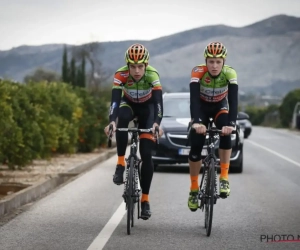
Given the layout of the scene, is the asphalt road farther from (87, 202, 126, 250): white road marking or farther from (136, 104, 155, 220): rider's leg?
(136, 104, 155, 220): rider's leg

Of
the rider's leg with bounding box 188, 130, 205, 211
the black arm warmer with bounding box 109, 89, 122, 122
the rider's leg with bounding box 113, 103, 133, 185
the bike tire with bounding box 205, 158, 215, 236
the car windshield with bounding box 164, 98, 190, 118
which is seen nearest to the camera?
the bike tire with bounding box 205, 158, 215, 236

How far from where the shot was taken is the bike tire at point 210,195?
9.84 meters

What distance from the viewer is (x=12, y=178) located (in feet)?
54.5

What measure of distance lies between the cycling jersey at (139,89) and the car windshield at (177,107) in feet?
30.3

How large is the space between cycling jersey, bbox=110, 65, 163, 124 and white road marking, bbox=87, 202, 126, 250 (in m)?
1.31

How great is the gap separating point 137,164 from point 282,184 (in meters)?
7.16

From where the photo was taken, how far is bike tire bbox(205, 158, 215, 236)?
9.84m

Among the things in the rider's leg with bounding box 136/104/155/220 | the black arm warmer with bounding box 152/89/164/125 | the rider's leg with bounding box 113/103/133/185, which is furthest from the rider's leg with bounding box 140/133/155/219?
the black arm warmer with bounding box 152/89/164/125

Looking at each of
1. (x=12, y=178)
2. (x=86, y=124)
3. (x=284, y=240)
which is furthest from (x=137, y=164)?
(x=86, y=124)

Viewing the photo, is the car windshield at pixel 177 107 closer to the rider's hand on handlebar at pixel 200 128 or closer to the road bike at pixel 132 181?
the road bike at pixel 132 181

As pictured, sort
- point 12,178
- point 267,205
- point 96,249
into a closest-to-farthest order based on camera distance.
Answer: point 96,249
point 267,205
point 12,178

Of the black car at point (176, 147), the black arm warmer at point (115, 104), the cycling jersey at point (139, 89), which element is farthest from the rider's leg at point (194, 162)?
the black car at point (176, 147)

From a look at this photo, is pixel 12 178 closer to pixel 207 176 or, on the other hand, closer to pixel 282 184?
pixel 282 184

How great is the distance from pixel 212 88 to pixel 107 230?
206 cm
